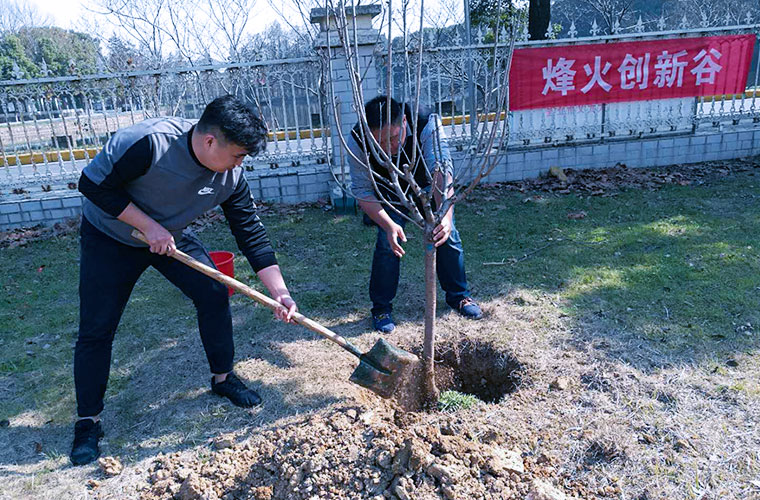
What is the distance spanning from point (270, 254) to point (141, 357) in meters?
1.40

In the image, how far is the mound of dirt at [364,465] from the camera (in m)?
2.18

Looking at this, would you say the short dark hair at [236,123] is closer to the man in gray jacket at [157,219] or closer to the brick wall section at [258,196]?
the man in gray jacket at [157,219]

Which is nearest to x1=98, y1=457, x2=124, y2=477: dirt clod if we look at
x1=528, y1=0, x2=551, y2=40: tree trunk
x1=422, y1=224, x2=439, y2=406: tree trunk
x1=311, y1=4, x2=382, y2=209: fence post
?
x1=422, y1=224, x2=439, y2=406: tree trunk

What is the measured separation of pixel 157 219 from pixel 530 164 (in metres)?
5.77

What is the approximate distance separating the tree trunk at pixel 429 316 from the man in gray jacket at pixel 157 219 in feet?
2.22

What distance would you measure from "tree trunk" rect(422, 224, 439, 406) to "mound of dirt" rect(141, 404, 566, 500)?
0.87ft

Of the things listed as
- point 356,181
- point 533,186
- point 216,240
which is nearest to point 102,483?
point 356,181

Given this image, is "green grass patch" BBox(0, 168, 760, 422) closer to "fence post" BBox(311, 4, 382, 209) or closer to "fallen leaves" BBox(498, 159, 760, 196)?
"fallen leaves" BBox(498, 159, 760, 196)

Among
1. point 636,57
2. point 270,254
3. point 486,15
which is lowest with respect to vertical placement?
point 270,254

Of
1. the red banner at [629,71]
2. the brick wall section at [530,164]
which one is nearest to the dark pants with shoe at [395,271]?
the brick wall section at [530,164]

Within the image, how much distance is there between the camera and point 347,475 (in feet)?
7.42

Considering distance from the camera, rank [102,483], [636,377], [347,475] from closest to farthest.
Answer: [347,475] → [102,483] → [636,377]

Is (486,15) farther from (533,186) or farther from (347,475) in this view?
(347,475)

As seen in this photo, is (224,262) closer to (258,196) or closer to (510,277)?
(510,277)
